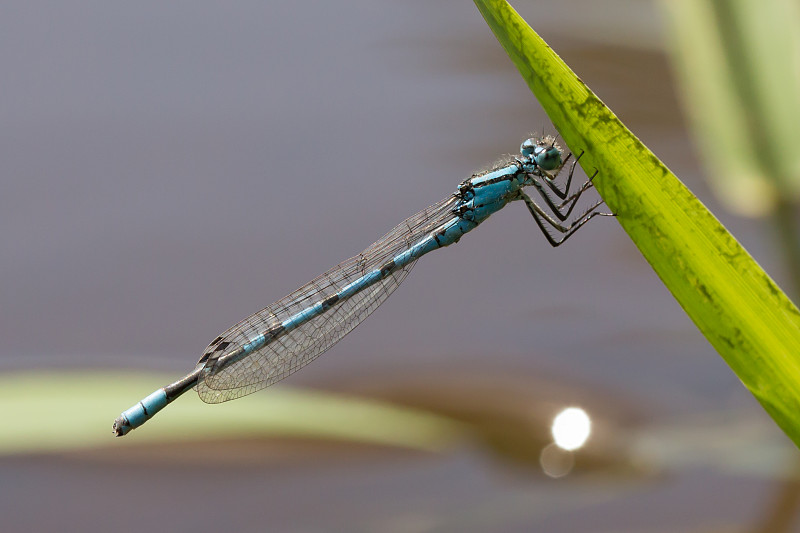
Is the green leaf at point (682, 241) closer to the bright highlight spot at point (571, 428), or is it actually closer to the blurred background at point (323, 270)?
the blurred background at point (323, 270)

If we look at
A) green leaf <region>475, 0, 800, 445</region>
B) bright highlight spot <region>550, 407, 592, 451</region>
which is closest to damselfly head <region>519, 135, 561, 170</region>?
bright highlight spot <region>550, 407, 592, 451</region>

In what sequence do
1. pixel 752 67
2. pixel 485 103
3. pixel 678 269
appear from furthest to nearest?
pixel 485 103 → pixel 752 67 → pixel 678 269

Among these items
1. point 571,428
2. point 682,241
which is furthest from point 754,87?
point 571,428

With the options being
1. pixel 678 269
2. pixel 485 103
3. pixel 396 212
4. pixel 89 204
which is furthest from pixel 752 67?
pixel 89 204

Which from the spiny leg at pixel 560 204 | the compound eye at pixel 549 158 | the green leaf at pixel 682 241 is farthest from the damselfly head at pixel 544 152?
the green leaf at pixel 682 241

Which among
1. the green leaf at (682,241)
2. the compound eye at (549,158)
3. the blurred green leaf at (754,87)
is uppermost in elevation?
the compound eye at (549,158)

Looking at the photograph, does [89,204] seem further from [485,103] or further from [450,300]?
[485,103]

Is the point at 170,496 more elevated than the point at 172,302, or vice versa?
the point at 172,302

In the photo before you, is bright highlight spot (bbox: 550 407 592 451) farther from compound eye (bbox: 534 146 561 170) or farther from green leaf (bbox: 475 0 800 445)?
green leaf (bbox: 475 0 800 445)
